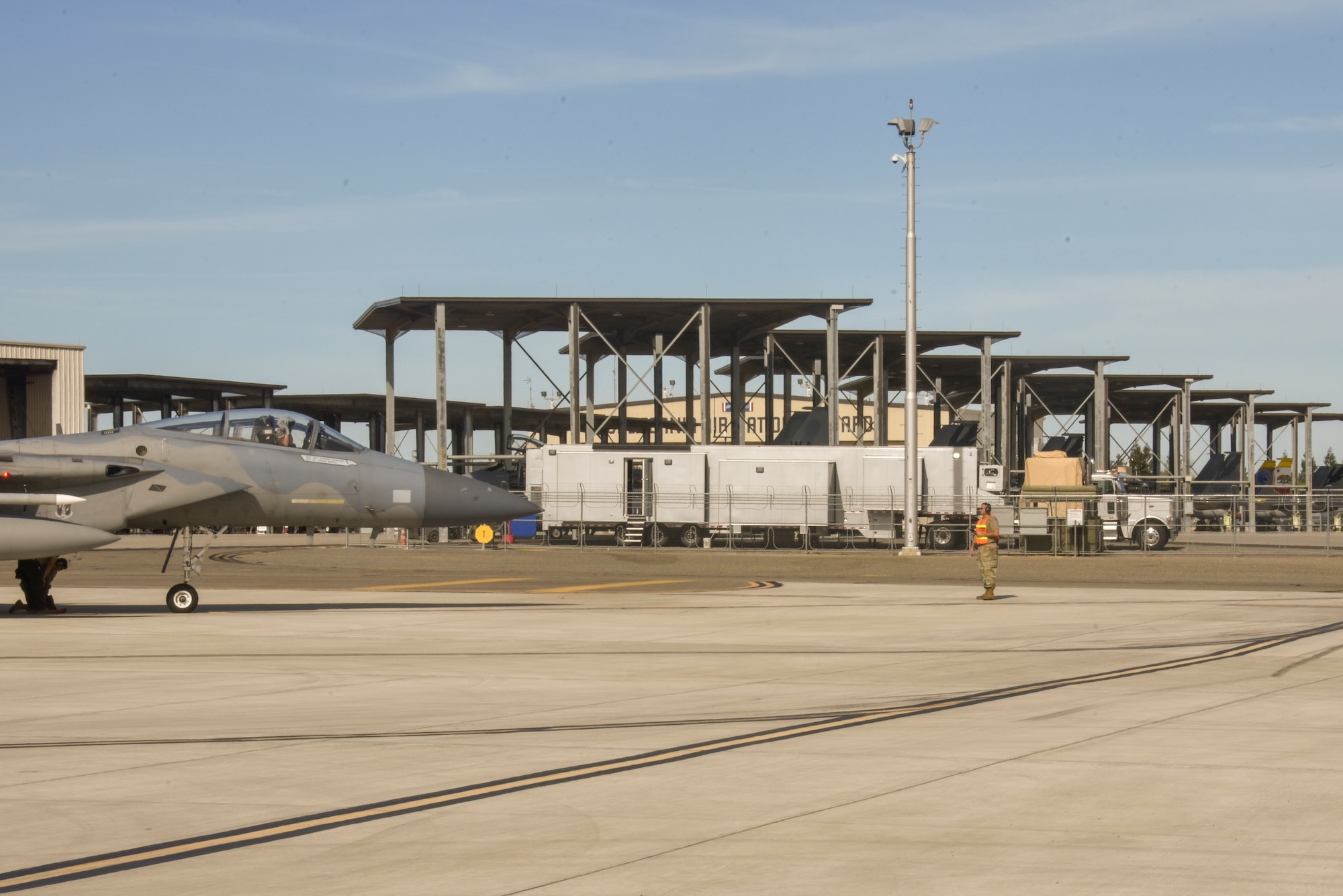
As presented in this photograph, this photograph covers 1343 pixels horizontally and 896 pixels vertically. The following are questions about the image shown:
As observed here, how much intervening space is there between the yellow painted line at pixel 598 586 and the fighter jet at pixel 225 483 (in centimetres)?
626

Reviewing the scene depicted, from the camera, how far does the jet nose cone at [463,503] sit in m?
19.4

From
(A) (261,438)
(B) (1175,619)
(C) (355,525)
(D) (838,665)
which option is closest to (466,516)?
(C) (355,525)

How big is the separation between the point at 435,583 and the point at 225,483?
9.45 m

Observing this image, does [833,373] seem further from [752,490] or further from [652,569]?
[652,569]

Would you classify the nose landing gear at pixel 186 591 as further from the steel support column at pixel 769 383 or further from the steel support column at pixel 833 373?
the steel support column at pixel 769 383

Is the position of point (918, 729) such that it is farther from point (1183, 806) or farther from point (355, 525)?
point (355, 525)

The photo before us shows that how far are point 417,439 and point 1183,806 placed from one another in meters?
88.2

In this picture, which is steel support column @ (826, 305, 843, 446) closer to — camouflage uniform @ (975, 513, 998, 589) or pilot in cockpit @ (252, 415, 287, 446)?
camouflage uniform @ (975, 513, 998, 589)

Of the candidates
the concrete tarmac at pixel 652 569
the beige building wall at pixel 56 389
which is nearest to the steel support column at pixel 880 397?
the concrete tarmac at pixel 652 569

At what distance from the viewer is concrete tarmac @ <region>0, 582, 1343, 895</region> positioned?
5258 mm

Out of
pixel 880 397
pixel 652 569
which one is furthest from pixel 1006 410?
pixel 652 569

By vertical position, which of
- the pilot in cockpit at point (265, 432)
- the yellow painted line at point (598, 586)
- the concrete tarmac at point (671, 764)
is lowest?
the yellow painted line at point (598, 586)

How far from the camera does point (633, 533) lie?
4766cm

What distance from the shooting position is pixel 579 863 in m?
5.30
